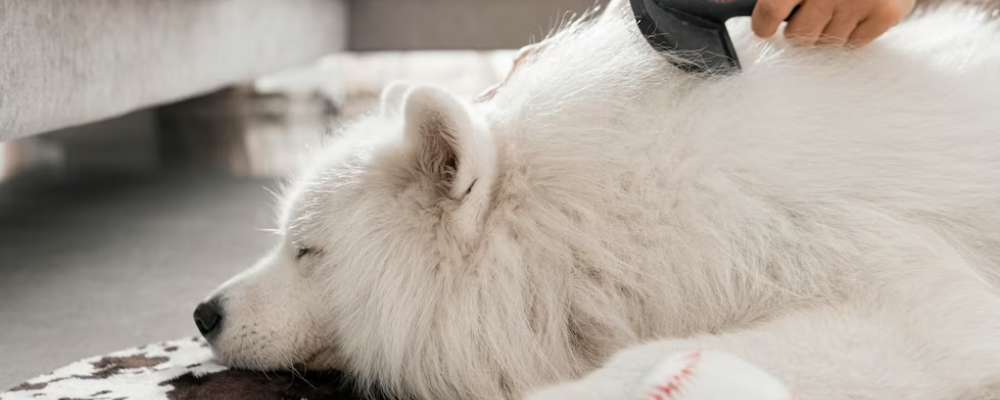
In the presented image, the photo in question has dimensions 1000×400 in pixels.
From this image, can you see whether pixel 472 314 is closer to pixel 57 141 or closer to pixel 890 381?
pixel 890 381

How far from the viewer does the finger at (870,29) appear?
1.49 m

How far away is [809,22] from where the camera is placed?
1493 mm

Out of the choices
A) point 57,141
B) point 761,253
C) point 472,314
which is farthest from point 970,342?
point 57,141

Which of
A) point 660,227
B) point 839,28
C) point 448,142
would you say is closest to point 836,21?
point 839,28

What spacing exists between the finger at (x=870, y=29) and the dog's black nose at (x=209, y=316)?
102 cm

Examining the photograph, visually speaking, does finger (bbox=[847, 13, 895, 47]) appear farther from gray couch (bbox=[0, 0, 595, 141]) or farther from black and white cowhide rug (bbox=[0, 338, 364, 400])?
gray couch (bbox=[0, 0, 595, 141])

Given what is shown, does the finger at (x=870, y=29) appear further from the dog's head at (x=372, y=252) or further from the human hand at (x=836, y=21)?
the dog's head at (x=372, y=252)

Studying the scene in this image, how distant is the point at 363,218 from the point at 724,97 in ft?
1.73

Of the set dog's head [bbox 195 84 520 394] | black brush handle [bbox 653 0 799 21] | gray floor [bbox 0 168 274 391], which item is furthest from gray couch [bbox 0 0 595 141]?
black brush handle [bbox 653 0 799 21]

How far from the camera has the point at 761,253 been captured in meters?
1.30

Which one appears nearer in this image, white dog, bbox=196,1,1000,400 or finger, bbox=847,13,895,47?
white dog, bbox=196,1,1000,400

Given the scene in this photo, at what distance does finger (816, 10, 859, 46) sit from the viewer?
4.89ft

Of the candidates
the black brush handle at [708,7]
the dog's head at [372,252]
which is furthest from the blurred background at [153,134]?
the black brush handle at [708,7]

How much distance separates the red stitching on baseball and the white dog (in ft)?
0.34
